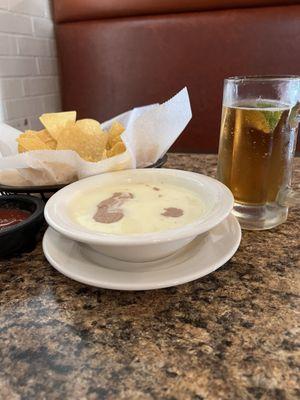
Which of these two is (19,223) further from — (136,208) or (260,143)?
(260,143)

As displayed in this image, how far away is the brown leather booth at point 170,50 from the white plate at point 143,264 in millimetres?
1627

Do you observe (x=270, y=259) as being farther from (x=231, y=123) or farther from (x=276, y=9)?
(x=276, y=9)

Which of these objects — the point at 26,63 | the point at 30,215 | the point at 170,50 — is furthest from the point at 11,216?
the point at 26,63

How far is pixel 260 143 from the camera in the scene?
2.29 ft

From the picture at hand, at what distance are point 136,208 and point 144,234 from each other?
0.12 meters

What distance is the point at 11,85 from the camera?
82.0 inches

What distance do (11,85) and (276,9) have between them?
1.50 meters

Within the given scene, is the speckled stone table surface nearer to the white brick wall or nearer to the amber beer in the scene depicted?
the amber beer

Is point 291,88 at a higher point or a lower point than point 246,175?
higher

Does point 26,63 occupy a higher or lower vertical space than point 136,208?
higher

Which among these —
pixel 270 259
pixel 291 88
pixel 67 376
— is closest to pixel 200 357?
pixel 67 376

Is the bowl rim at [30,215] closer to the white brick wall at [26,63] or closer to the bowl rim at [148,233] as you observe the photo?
the bowl rim at [148,233]

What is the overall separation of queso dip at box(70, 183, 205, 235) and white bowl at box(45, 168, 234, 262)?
0.02m

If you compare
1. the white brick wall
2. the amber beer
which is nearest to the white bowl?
the amber beer
